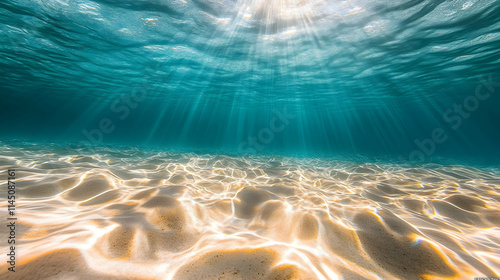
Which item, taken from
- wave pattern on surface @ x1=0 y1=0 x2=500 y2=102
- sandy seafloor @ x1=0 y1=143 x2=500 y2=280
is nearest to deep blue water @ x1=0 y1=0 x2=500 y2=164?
wave pattern on surface @ x1=0 y1=0 x2=500 y2=102

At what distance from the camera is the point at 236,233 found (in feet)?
8.48

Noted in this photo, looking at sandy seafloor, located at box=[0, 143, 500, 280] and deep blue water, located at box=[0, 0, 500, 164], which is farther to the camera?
deep blue water, located at box=[0, 0, 500, 164]

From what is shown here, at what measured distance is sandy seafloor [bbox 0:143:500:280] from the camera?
5.68 ft

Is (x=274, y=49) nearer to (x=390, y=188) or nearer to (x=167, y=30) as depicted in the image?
(x=167, y=30)

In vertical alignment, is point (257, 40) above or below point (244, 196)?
above

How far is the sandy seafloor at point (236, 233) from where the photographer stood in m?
1.73

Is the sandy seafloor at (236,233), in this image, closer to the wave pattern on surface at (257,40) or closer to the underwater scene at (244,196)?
the underwater scene at (244,196)

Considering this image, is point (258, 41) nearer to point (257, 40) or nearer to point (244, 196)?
point (257, 40)

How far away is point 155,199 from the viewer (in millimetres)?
3258

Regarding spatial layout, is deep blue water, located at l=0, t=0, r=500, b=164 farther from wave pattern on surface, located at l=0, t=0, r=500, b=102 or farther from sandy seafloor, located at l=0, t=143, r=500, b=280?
sandy seafloor, located at l=0, t=143, r=500, b=280

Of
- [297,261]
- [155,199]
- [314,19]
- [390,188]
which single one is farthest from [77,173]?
[314,19]

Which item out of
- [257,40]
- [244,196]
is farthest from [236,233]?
[257,40]

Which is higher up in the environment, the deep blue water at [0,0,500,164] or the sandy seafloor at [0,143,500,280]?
the deep blue water at [0,0,500,164]

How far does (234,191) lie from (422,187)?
17.6ft
